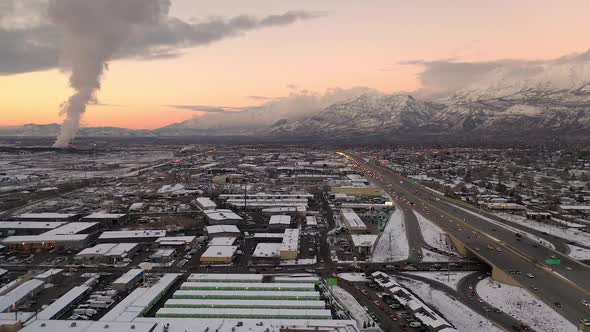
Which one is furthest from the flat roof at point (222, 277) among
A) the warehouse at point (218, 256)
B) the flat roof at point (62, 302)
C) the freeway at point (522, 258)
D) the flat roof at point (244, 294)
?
the freeway at point (522, 258)

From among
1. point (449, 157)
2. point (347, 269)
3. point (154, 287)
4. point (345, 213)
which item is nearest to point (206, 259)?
point (154, 287)

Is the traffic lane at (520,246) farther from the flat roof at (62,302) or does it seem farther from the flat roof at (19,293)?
the flat roof at (19,293)

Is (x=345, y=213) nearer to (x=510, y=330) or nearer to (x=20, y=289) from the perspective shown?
(x=510, y=330)

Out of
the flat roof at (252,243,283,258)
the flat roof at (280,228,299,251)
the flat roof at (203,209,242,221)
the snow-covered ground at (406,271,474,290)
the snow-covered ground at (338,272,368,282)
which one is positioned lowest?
the snow-covered ground at (406,271,474,290)

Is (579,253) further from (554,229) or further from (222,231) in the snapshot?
(222,231)

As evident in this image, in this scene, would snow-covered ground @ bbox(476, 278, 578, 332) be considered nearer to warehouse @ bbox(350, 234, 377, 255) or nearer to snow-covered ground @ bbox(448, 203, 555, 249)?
warehouse @ bbox(350, 234, 377, 255)

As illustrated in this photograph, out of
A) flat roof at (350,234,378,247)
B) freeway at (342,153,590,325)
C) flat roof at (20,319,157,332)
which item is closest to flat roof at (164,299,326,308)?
flat roof at (20,319,157,332)
